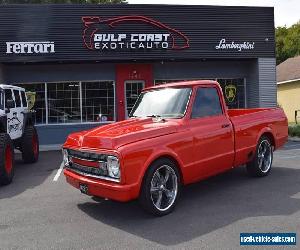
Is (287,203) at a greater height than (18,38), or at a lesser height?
lesser

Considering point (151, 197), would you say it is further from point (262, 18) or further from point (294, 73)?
point (294, 73)

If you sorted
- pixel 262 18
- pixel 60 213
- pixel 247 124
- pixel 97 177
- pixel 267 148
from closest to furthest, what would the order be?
pixel 97 177 < pixel 60 213 < pixel 247 124 < pixel 267 148 < pixel 262 18

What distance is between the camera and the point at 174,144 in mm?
6445

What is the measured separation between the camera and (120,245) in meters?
5.17

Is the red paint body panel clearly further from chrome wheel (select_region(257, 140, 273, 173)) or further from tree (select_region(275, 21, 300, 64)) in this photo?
tree (select_region(275, 21, 300, 64))

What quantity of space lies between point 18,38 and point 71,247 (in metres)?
13.2

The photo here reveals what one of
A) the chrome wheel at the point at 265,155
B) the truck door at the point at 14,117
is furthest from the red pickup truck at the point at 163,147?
the truck door at the point at 14,117

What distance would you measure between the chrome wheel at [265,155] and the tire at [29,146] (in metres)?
6.60

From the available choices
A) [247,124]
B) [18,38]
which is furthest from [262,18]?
[247,124]

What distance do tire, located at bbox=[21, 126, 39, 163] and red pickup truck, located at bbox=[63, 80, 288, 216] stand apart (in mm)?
5096

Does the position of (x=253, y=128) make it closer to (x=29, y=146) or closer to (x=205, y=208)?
(x=205, y=208)

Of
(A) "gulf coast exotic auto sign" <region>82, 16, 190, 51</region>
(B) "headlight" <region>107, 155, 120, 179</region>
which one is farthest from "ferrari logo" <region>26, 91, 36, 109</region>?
(B) "headlight" <region>107, 155, 120, 179</region>

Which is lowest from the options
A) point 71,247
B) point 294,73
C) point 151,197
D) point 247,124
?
point 71,247

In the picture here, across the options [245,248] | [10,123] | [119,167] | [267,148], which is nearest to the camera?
[245,248]
